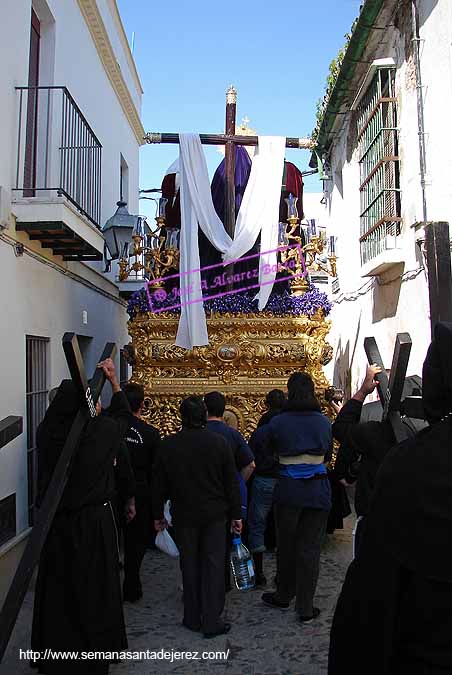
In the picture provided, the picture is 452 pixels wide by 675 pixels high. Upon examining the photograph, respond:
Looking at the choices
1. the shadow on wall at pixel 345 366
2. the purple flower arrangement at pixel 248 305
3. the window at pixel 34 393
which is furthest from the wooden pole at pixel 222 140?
the window at pixel 34 393

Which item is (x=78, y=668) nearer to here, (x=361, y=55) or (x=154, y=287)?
(x=154, y=287)

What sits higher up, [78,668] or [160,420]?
[160,420]

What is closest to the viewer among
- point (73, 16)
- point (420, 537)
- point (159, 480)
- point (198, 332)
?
point (420, 537)

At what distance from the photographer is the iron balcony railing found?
19.8ft

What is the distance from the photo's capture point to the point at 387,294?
291 inches

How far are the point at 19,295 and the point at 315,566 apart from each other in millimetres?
3525

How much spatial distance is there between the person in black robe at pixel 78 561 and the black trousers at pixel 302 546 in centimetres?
132

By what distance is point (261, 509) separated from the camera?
18.0 ft

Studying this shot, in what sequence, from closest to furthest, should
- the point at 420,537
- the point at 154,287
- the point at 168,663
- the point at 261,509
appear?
1. the point at 420,537
2. the point at 168,663
3. the point at 261,509
4. the point at 154,287

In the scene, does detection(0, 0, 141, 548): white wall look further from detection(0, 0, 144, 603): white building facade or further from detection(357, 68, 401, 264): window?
detection(357, 68, 401, 264): window

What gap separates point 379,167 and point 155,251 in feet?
9.08

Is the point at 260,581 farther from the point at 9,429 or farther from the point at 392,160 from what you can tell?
the point at 392,160

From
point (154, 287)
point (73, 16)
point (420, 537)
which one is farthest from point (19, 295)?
point (420, 537)

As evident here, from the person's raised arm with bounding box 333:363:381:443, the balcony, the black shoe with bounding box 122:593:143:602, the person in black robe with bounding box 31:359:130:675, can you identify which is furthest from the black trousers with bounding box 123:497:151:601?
the balcony
